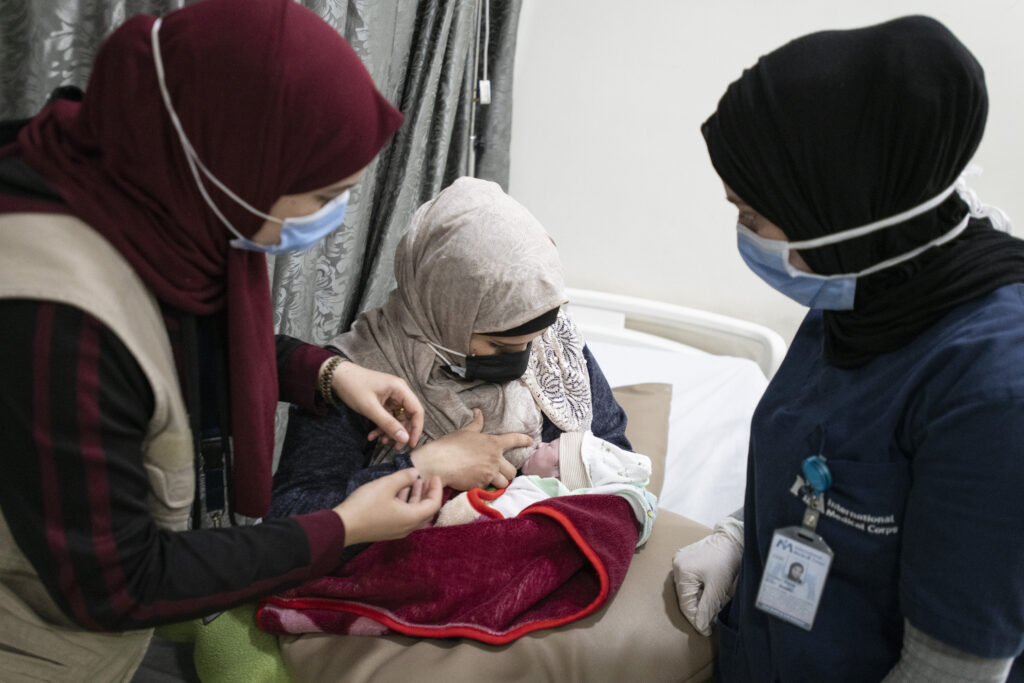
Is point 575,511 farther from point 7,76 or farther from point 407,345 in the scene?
point 7,76

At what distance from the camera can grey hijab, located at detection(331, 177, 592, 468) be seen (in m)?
1.55

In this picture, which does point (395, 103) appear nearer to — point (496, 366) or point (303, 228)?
point (496, 366)

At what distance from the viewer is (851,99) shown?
991mm

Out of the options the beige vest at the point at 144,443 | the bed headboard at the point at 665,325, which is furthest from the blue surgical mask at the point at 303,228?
the bed headboard at the point at 665,325

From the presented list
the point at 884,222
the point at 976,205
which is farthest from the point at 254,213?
the point at 976,205

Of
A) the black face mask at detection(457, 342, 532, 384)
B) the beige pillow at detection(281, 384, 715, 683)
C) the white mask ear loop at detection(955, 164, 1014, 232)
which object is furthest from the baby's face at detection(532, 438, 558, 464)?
the white mask ear loop at detection(955, 164, 1014, 232)

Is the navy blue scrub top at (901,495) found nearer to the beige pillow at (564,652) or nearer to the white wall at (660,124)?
the beige pillow at (564,652)

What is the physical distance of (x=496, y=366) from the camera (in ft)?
5.35

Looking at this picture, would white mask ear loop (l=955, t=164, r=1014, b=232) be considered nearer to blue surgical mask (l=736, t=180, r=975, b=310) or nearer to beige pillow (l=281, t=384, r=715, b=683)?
blue surgical mask (l=736, t=180, r=975, b=310)

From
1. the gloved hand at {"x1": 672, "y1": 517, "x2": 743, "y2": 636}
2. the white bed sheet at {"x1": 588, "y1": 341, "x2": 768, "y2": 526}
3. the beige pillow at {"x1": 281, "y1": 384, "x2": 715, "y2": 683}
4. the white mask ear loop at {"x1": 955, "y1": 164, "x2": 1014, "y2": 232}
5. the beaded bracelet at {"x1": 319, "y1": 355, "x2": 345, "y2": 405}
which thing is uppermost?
the white mask ear loop at {"x1": 955, "y1": 164, "x2": 1014, "y2": 232}

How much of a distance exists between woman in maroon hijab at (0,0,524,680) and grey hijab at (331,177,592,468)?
0.49 m

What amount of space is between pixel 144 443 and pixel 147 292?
19 centimetres

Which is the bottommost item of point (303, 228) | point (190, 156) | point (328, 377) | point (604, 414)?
point (604, 414)

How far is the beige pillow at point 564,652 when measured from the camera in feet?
4.09
